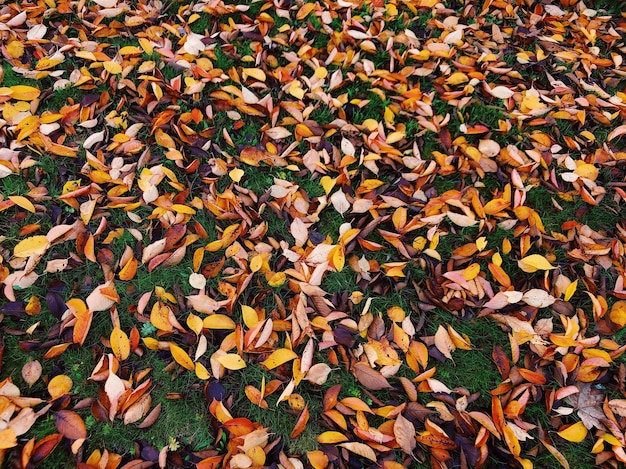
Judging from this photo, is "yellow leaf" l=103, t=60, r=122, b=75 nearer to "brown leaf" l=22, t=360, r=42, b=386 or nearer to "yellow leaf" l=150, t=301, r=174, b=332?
"yellow leaf" l=150, t=301, r=174, b=332

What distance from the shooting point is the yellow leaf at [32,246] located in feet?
6.43

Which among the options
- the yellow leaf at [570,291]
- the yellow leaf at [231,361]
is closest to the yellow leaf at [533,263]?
the yellow leaf at [570,291]

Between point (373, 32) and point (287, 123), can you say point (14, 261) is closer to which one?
point (287, 123)

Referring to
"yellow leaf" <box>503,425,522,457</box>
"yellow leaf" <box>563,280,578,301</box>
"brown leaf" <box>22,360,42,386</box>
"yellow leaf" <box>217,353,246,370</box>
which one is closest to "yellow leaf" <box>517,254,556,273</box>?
"yellow leaf" <box>563,280,578,301</box>

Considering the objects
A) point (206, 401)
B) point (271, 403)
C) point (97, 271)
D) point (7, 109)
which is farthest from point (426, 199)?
point (7, 109)

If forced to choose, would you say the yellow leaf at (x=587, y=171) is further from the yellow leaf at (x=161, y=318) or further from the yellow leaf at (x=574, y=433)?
the yellow leaf at (x=161, y=318)

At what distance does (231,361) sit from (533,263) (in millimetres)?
1394

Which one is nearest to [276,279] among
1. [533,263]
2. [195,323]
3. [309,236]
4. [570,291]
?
[309,236]

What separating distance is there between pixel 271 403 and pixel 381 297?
646mm

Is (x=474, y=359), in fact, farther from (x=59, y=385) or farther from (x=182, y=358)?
(x=59, y=385)

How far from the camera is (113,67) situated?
255cm

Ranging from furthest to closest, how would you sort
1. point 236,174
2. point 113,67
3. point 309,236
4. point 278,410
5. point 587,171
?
point 113,67 < point 587,171 < point 236,174 < point 309,236 < point 278,410

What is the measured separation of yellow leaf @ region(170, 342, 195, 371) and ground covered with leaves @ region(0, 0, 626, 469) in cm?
1

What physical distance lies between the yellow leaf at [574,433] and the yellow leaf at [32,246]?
2223 millimetres
